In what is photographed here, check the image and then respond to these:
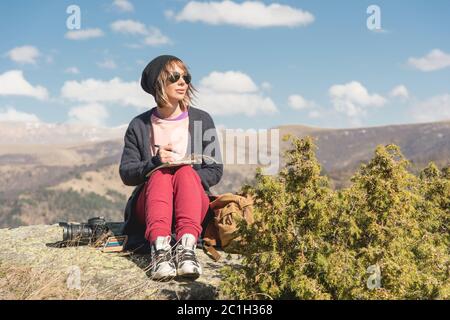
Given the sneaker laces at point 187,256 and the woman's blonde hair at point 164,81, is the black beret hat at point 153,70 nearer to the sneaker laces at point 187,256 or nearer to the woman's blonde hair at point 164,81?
the woman's blonde hair at point 164,81

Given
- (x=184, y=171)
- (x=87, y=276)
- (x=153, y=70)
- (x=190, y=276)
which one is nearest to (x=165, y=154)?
(x=184, y=171)

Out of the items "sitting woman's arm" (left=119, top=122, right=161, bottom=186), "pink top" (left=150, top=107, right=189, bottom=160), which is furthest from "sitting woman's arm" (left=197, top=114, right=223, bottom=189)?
"sitting woman's arm" (left=119, top=122, right=161, bottom=186)

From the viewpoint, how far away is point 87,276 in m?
5.03

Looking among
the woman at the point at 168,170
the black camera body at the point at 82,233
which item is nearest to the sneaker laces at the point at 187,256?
the woman at the point at 168,170

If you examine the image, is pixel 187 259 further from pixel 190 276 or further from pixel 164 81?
pixel 164 81

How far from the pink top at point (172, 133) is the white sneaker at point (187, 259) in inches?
55.4

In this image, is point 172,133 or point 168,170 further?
point 172,133

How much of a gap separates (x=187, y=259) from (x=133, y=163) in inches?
59.9

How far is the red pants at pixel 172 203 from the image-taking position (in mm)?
5016

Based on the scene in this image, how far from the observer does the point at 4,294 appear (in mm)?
4355

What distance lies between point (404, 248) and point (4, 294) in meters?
3.59

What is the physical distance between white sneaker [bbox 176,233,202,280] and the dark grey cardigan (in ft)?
3.42
